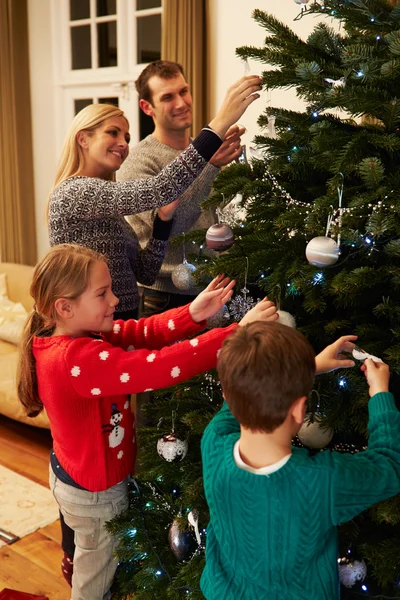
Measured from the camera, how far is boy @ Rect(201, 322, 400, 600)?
1087mm

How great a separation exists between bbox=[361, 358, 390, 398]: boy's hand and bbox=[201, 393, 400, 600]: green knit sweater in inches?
0.9

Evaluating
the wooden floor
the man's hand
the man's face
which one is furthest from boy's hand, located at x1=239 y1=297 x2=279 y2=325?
the wooden floor

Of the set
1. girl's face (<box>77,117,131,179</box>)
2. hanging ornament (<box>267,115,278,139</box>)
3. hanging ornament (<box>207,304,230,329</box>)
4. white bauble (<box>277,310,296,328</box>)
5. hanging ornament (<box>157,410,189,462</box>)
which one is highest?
hanging ornament (<box>267,115,278,139</box>)

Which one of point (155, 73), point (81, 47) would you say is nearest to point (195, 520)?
point (155, 73)

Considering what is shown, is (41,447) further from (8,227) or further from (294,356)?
(294,356)

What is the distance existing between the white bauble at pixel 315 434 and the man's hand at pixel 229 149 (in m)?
0.84

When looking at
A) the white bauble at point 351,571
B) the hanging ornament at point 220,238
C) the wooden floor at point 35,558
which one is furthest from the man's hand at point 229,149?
the wooden floor at point 35,558

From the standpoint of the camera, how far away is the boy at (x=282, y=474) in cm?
109

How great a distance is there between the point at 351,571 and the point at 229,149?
1.14 m

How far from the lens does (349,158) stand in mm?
1271

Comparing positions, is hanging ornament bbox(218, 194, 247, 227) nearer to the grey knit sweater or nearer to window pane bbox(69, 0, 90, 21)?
the grey knit sweater

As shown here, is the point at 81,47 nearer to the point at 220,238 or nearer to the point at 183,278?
the point at 183,278

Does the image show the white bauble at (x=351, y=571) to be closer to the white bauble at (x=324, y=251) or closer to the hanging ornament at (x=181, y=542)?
the hanging ornament at (x=181, y=542)

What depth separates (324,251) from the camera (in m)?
1.27
